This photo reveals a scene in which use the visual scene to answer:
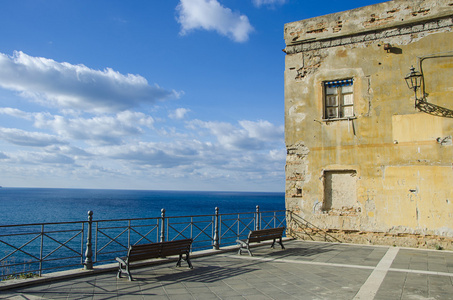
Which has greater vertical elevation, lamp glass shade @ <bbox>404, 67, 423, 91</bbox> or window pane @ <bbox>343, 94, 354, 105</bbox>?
lamp glass shade @ <bbox>404, 67, 423, 91</bbox>

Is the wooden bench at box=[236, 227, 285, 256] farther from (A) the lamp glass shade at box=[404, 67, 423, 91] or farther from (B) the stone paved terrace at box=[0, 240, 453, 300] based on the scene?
(A) the lamp glass shade at box=[404, 67, 423, 91]

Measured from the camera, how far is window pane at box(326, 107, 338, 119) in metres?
11.6

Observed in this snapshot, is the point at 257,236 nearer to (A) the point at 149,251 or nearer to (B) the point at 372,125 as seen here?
(A) the point at 149,251

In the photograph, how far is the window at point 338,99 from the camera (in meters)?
11.4

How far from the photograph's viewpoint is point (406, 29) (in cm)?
1057

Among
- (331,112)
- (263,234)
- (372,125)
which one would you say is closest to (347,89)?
(331,112)

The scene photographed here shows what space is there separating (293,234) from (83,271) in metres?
7.26

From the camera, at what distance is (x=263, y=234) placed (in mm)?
9070

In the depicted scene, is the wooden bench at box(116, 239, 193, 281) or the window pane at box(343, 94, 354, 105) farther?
the window pane at box(343, 94, 354, 105)

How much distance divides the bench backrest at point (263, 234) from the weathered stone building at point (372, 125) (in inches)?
101

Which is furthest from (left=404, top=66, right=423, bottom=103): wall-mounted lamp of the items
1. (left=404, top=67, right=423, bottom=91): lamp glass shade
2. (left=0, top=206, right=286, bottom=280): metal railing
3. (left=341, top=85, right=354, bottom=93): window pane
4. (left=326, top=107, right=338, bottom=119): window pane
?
(left=0, top=206, right=286, bottom=280): metal railing

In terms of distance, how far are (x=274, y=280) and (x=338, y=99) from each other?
7.18m

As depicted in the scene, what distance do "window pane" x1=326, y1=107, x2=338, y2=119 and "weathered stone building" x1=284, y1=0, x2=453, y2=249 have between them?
3 cm

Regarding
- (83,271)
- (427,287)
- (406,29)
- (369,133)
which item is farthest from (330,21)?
(83,271)
